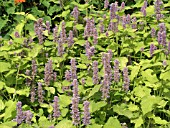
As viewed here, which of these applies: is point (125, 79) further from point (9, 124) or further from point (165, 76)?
point (9, 124)

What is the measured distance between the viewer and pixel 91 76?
3568 mm

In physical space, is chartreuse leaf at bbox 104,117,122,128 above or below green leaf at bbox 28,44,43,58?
below

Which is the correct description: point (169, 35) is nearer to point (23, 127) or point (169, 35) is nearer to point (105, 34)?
point (105, 34)

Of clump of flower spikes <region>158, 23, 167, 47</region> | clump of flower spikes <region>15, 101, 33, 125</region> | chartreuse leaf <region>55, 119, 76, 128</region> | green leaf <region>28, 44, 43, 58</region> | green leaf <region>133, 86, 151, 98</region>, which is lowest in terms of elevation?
chartreuse leaf <region>55, 119, 76, 128</region>

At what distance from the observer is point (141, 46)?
3.90m

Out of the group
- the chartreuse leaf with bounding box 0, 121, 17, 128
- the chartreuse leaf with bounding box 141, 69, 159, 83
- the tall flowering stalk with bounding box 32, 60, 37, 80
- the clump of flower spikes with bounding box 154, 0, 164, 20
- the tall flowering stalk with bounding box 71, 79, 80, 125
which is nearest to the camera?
the tall flowering stalk with bounding box 71, 79, 80, 125

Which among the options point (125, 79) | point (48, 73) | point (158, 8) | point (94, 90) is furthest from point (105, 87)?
point (158, 8)

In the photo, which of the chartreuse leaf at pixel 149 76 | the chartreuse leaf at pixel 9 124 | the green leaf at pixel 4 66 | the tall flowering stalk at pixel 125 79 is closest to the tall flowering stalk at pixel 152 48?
the chartreuse leaf at pixel 149 76

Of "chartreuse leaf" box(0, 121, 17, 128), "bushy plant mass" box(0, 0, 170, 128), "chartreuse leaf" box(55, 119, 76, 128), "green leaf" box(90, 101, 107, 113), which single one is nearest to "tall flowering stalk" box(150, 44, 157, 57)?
"bushy plant mass" box(0, 0, 170, 128)

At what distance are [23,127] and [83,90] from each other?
0.60m

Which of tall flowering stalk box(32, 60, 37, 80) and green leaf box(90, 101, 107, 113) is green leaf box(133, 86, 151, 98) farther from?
tall flowering stalk box(32, 60, 37, 80)

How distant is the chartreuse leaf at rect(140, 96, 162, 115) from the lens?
120 inches

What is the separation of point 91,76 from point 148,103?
0.65m

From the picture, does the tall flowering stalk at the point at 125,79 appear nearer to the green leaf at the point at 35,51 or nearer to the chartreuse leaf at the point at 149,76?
the chartreuse leaf at the point at 149,76
